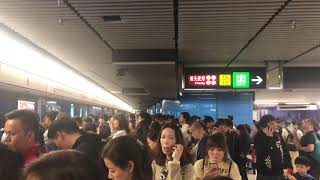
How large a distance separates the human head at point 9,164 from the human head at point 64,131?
5.92 ft

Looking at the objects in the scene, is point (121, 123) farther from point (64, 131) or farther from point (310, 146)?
point (310, 146)

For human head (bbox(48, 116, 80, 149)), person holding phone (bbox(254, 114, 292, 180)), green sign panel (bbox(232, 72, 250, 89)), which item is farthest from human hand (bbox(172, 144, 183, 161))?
green sign panel (bbox(232, 72, 250, 89))

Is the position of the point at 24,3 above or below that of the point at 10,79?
above

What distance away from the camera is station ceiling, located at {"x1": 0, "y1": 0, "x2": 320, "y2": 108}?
4.39 meters

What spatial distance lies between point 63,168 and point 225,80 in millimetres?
7634

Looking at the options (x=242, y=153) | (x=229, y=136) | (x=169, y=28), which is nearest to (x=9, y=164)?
(x=169, y=28)

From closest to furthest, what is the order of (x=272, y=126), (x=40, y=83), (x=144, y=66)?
1. (x=272, y=126)
2. (x=144, y=66)
3. (x=40, y=83)

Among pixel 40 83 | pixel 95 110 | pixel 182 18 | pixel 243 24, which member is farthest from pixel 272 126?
pixel 95 110

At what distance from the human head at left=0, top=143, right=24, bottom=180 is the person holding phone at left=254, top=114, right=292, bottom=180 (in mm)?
4371

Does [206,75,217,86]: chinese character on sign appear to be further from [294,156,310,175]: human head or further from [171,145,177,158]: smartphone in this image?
[171,145,177,158]: smartphone

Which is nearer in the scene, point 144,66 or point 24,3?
point 24,3

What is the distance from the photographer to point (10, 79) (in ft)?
23.8

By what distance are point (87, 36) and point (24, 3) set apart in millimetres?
1787

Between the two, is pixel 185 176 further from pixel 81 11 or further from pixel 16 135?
pixel 81 11
